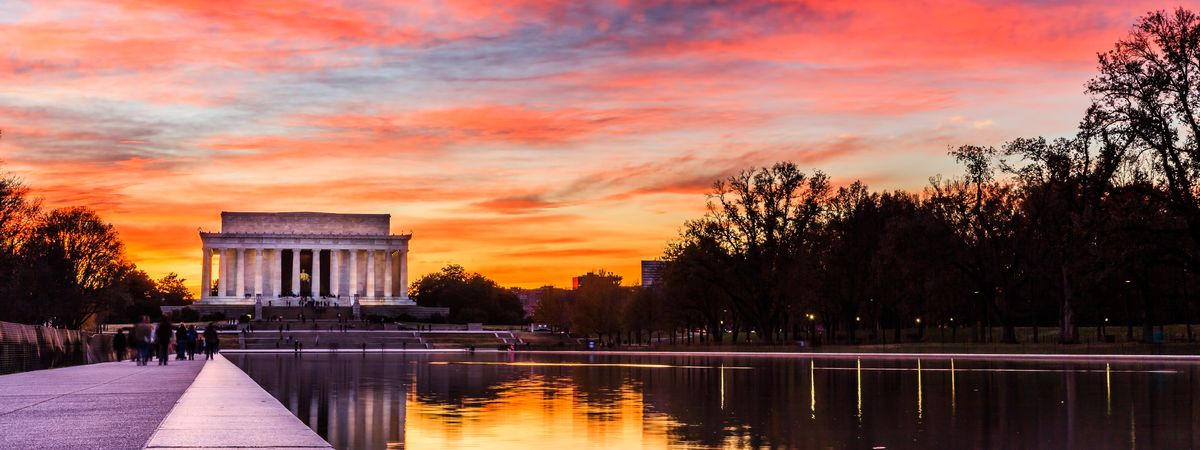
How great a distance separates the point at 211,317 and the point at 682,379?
114070 millimetres

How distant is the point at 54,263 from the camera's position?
9612cm

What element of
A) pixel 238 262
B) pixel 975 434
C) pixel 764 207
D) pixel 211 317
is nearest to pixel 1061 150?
pixel 764 207

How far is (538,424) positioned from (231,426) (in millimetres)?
5698

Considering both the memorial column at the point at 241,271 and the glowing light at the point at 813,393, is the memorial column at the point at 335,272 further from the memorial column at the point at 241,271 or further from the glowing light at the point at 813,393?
the glowing light at the point at 813,393

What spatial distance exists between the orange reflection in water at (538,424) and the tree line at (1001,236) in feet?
123

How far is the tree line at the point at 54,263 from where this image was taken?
8044cm

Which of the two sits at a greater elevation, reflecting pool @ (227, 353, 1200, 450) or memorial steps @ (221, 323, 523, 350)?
reflecting pool @ (227, 353, 1200, 450)

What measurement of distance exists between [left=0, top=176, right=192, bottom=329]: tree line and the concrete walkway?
2200 inches

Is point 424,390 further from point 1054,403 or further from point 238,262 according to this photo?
point 238,262

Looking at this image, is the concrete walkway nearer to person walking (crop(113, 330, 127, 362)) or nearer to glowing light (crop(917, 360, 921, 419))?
glowing light (crop(917, 360, 921, 419))

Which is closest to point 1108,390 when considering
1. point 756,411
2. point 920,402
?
point 920,402

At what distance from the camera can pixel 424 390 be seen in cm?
2956

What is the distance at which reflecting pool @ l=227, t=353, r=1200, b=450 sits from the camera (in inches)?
645

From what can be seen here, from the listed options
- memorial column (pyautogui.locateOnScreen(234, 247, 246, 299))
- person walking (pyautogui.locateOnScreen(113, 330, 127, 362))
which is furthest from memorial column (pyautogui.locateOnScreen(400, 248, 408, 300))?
person walking (pyautogui.locateOnScreen(113, 330, 127, 362))
